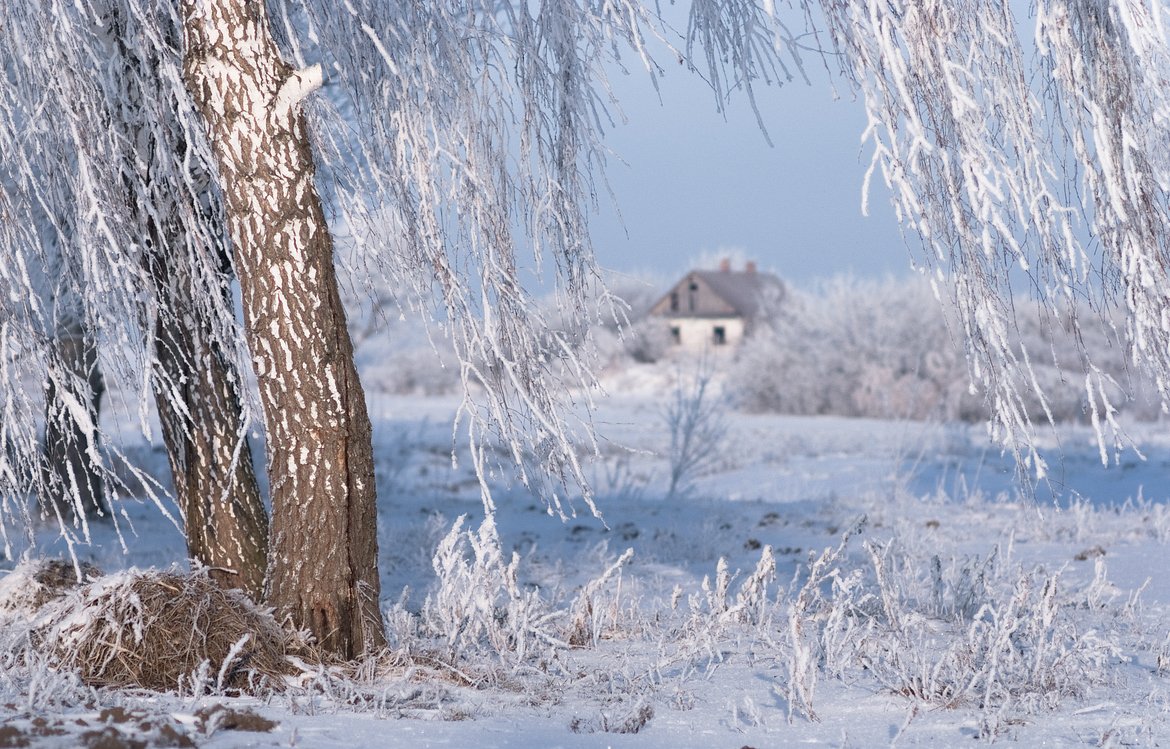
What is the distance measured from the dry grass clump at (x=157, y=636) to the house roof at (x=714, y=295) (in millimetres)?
42664

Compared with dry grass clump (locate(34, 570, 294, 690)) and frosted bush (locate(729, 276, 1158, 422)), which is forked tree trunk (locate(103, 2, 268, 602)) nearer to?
dry grass clump (locate(34, 570, 294, 690))

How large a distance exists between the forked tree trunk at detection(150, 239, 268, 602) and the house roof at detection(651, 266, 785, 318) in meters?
41.7

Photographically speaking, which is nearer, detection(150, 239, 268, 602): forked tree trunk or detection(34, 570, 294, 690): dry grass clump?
detection(34, 570, 294, 690): dry grass clump

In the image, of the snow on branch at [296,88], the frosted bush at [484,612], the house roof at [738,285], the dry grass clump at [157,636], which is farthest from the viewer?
→ the house roof at [738,285]

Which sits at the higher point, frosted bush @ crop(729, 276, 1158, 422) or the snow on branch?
the snow on branch

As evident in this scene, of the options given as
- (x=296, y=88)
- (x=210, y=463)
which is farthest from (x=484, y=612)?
(x=296, y=88)

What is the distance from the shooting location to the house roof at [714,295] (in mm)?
47625

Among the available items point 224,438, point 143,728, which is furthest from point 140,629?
point 224,438

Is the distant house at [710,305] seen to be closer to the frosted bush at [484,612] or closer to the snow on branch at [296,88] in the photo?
the frosted bush at [484,612]

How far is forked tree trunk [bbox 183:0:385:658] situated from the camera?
389 cm

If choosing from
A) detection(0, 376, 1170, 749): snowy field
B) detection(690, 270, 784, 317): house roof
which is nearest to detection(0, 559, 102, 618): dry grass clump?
detection(0, 376, 1170, 749): snowy field

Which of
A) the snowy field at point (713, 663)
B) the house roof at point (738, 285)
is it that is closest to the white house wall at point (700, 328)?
the house roof at point (738, 285)

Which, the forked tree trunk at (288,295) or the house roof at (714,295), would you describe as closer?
the forked tree trunk at (288,295)

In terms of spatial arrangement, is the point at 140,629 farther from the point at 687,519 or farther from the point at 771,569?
the point at 687,519
